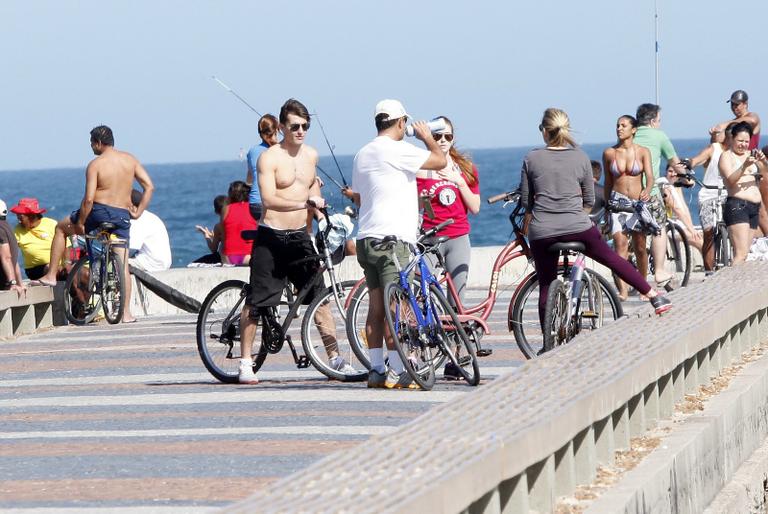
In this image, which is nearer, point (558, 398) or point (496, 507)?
point (496, 507)

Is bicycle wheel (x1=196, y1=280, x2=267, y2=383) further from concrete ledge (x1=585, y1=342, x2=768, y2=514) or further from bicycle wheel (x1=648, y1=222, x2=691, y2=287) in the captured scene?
bicycle wheel (x1=648, y1=222, x2=691, y2=287)

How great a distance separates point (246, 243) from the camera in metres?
19.3

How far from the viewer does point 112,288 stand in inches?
655

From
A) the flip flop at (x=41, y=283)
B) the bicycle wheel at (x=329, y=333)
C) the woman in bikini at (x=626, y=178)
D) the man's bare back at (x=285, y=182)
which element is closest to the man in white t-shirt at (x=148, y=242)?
the flip flop at (x=41, y=283)

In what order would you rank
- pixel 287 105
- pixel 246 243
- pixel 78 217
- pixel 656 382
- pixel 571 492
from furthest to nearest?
1. pixel 246 243
2. pixel 78 217
3. pixel 287 105
4. pixel 656 382
5. pixel 571 492

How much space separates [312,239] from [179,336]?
3.81 metres

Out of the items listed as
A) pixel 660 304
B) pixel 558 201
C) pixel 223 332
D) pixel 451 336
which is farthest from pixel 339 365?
pixel 660 304

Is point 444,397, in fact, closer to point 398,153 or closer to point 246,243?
point 398,153

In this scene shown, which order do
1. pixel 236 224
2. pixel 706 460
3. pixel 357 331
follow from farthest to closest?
1. pixel 236 224
2. pixel 357 331
3. pixel 706 460

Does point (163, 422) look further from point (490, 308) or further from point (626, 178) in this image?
point (626, 178)

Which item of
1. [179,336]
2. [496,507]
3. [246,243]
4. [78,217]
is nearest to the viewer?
[496,507]

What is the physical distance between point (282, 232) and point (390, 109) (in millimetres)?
1273

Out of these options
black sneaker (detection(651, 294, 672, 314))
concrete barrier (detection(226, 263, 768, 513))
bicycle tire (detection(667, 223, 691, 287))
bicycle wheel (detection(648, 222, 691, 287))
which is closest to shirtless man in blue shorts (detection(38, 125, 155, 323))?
bicycle wheel (detection(648, 222, 691, 287))

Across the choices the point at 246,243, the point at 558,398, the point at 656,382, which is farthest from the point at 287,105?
the point at 246,243
